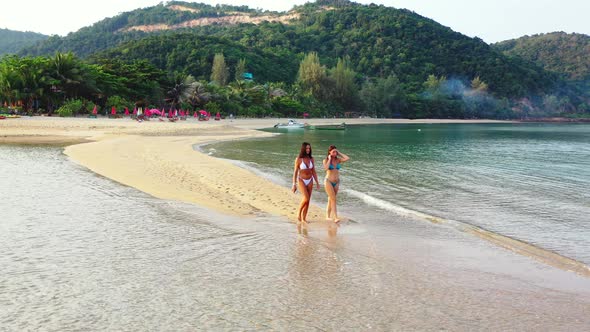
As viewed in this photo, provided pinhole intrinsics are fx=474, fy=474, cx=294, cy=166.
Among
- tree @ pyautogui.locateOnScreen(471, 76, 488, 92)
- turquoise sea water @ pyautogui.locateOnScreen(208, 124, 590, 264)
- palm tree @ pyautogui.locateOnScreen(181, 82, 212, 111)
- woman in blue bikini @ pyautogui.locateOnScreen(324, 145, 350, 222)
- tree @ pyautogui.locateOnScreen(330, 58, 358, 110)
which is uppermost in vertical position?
tree @ pyautogui.locateOnScreen(471, 76, 488, 92)

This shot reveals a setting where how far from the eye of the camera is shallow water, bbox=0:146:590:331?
600 cm

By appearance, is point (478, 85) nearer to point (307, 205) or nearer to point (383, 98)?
point (383, 98)

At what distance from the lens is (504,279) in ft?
26.0

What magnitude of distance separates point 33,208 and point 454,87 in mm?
183068

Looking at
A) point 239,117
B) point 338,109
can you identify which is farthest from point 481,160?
point 338,109

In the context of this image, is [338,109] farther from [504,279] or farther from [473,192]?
[504,279]

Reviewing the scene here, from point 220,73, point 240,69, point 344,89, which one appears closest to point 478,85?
point 344,89

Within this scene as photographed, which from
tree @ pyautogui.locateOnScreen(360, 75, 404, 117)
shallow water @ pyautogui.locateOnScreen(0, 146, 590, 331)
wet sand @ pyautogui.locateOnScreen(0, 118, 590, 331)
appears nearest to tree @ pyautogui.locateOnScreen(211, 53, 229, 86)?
tree @ pyautogui.locateOnScreen(360, 75, 404, 117)

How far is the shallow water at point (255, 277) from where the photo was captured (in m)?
6.00

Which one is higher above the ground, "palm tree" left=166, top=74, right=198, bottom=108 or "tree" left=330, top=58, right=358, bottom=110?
"tree" left=330, top=58, right=358, bottom=110

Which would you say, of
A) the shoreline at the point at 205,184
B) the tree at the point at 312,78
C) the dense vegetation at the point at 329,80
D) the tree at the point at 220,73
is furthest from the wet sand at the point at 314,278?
the tree at the point at 312,78

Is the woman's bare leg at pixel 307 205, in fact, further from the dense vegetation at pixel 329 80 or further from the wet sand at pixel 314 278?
the dense vegetation at pixel 329 80

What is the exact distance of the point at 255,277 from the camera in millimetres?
7574

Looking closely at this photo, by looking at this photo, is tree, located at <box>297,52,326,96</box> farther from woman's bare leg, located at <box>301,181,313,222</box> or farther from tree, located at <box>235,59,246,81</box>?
woman's bare leg, located at <box>301,181,313,222</box>
